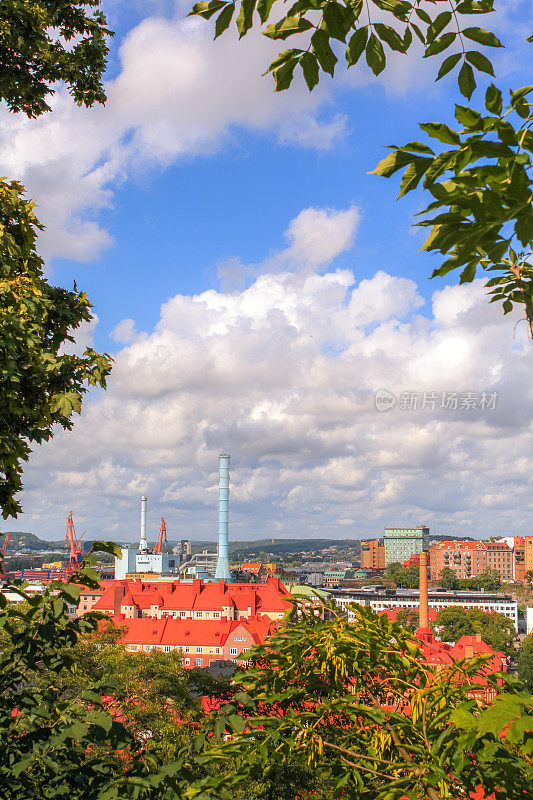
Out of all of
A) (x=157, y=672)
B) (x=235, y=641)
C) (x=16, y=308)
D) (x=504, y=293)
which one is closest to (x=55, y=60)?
(x=16, y=308)

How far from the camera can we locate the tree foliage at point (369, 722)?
259cm

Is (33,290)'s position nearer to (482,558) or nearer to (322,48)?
(322,48)

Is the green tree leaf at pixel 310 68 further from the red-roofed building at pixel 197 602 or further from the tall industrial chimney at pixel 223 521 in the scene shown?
the tall industrial chimney at pixel 223 521

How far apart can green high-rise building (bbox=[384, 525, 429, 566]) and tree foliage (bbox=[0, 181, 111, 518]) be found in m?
180

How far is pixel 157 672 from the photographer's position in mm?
19969

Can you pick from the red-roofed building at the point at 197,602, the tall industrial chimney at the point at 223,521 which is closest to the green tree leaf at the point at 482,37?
the red-roofed building at the point at 197,602

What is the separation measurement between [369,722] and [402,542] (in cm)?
18631

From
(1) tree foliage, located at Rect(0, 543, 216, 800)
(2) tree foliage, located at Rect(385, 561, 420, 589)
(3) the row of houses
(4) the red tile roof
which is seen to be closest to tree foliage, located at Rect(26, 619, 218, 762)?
(1) tree foliage, located at Rect(0, 543, 216, 800)

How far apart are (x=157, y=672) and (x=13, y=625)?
58.8 ft

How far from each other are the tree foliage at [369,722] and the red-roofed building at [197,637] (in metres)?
40.5

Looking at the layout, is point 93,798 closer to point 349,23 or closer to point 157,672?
point 349,23

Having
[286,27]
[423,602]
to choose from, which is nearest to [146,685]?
[286,27]

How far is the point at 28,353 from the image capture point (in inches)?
202

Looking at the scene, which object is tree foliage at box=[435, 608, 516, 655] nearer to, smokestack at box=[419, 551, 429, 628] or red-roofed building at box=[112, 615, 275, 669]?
smokestack at box=[419, 551, 429, 628]
